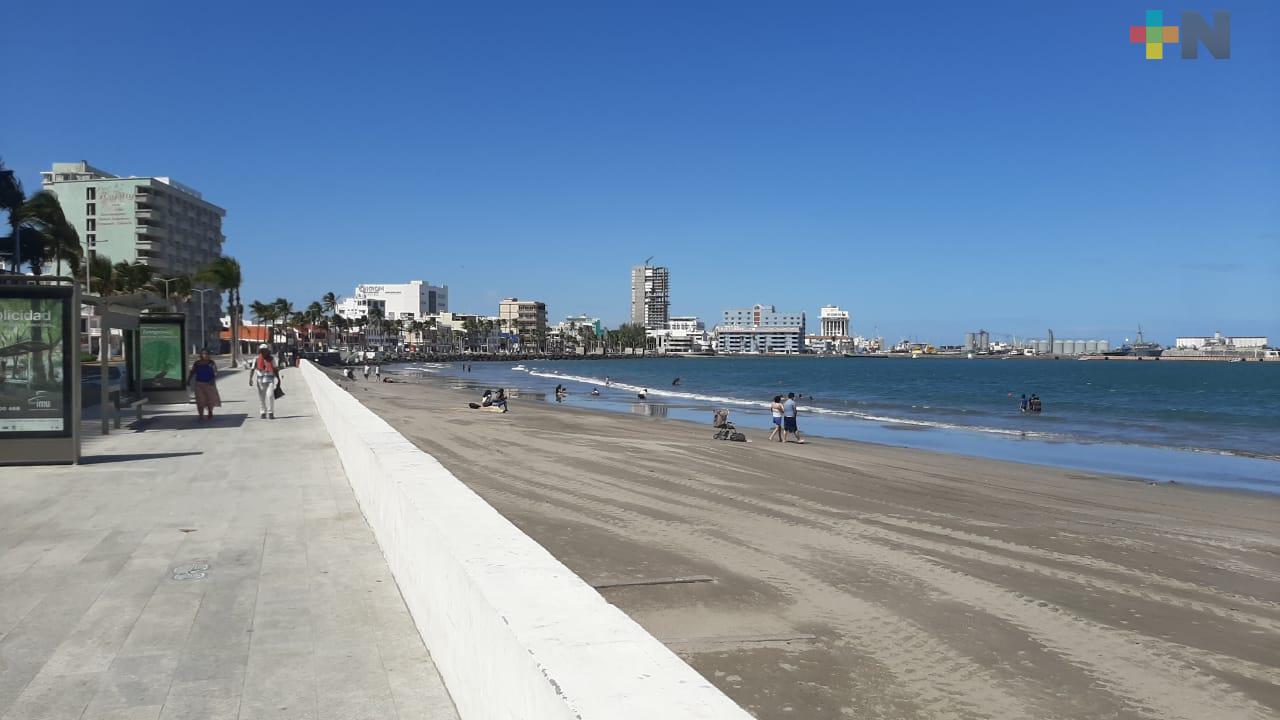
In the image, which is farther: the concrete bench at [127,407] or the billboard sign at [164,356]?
the billboard sign at [164,356]

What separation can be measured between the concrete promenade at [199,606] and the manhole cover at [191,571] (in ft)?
0.06

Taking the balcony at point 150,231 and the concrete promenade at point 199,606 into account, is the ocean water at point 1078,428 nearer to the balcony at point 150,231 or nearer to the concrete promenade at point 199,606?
the concrete promenade at point 199,606

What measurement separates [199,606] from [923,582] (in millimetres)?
5898

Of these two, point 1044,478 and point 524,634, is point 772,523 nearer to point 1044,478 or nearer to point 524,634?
point 524,634

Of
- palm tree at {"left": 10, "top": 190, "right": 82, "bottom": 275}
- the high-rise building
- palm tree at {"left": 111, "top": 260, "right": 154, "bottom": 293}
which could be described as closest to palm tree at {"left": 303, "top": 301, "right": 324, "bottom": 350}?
the high-rise building

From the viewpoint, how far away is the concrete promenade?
3.92m

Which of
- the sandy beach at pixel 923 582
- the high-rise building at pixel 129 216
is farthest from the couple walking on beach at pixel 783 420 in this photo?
the high-rise building at pixel 129 216

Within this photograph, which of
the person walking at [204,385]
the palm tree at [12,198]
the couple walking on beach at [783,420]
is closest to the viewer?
the person walking at [204,385]

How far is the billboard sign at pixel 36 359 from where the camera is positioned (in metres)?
10.6

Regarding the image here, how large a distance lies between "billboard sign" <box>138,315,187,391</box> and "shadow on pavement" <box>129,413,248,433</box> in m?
2.19

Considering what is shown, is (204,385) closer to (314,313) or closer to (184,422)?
(184,422)

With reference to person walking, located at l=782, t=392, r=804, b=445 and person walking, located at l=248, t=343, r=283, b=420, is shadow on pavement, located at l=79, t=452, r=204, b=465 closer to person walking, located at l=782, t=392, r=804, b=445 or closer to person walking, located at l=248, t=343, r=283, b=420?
person walking, located at l=248, t=343, r=283, b=420

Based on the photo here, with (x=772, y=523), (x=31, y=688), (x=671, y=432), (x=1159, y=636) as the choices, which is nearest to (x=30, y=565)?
(x=31, y=688)

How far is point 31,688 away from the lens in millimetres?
3980
